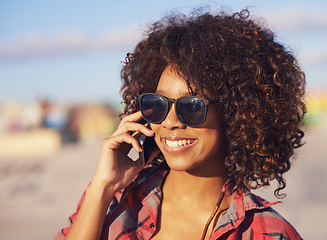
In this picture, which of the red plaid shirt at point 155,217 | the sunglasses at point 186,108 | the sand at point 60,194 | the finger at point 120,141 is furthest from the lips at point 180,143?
the sand at point 60,194

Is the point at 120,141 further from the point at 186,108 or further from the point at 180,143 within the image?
the point at 186,108

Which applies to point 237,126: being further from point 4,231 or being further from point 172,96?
point 4,231

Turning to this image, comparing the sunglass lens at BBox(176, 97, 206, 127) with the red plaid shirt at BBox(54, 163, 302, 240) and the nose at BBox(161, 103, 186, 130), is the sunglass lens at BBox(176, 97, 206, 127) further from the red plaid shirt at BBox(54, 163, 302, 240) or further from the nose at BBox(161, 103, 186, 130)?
the red plaid shirt at BBox(54, 163, 302, 240)

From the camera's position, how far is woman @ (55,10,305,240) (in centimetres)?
247

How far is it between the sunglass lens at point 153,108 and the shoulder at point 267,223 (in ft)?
2.41

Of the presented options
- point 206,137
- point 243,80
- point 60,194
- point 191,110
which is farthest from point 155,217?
point 60,194

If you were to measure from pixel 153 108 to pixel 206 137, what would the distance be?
357 millimetres

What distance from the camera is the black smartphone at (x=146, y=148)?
2.71 metres

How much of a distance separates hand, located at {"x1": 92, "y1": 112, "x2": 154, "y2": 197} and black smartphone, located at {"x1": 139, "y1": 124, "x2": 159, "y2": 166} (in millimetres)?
44

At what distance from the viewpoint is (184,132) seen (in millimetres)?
2512

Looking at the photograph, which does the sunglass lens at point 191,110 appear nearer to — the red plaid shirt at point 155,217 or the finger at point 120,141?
the finger at point 120,141

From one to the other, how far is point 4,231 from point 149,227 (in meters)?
5.95

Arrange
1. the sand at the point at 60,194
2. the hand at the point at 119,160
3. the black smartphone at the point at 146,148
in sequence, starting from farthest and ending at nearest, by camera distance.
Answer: the sand at the point at 60,194, the black smartphone at the point at 146,148, the hand at the point at 119,160

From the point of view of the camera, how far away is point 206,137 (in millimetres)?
2512
